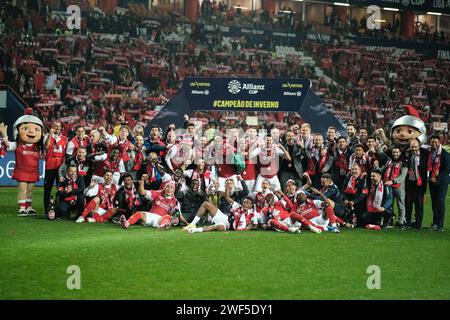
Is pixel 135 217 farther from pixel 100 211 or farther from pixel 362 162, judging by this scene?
pixel 362 162

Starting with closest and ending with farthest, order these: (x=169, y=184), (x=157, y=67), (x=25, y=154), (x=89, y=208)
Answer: (x=169, y=184), (x=89, y=208), (x=25, y=154), (x=157, y=67)

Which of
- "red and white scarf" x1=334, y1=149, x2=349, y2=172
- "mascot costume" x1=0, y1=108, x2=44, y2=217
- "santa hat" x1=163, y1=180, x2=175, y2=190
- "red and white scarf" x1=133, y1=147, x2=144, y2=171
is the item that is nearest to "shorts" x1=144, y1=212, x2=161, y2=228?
"santa hat" x1=163, y1=180, x2=175, y2=190

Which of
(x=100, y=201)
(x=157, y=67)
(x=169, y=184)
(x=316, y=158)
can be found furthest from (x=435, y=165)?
(x=157, y=67)

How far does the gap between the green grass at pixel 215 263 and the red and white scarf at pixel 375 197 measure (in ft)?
1.60

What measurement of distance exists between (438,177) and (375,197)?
1.02 metres

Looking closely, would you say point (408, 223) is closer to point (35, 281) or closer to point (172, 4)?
point (35, 281)

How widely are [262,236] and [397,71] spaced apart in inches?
872

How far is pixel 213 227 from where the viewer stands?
10688 millimetres

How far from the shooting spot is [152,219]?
11039mm

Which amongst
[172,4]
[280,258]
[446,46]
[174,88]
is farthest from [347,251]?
[446,46]

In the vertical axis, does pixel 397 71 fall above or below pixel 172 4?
below

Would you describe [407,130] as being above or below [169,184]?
above

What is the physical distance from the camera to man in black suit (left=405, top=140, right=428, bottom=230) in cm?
1135

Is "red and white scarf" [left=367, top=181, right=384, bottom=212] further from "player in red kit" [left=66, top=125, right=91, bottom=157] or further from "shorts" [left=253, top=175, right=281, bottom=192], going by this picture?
"player in red kit" [left=66, top=125, right=91, bottom=157]
